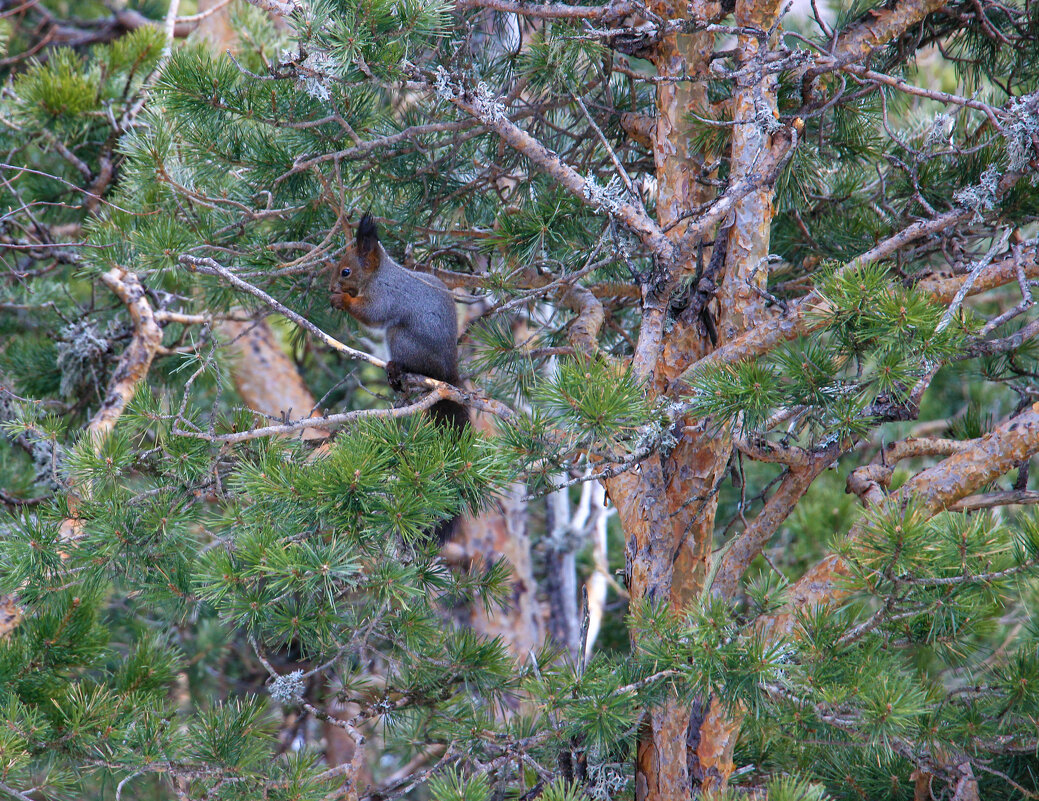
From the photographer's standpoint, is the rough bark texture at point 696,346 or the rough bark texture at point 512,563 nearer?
the rough bark texture at point 696,346

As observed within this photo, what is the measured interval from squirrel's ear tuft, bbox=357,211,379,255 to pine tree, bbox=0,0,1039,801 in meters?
0.11

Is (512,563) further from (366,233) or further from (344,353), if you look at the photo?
(344,353)

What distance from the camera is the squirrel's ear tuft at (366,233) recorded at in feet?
8.74

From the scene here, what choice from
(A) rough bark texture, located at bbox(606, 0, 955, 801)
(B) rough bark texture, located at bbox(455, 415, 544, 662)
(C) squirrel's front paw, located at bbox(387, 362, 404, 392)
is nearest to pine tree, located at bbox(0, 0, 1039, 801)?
(A) rough bark texture, located at bbox(606, 0, 955, 801)

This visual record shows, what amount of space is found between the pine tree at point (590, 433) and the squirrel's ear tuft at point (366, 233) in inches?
4.2

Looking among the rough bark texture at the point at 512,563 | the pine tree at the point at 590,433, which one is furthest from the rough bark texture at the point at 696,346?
the rough bark texture at the point at 512,563

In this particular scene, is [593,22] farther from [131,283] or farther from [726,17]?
[131,283]

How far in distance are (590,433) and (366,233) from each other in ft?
4.25

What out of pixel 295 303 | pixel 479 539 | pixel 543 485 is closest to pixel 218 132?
pixel 295 303

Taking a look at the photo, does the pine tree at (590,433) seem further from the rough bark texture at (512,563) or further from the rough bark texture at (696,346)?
the rough bark texture at (512,563)

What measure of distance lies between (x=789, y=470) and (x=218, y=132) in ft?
5.63

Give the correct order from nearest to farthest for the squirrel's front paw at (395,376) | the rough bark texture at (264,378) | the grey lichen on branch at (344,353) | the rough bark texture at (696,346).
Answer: the grey lichen on branch at (344,353) → the rough bark texture at (696,346) → the squirrel's front paw at (395,376) → the rough bark texture at (264,378)

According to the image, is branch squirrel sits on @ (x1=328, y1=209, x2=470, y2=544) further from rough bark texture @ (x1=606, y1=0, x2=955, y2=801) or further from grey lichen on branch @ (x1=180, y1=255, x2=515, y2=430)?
rough bark texture @ (x1=606, y1=0, x2=955, y2=801)

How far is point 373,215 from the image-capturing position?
295cm
